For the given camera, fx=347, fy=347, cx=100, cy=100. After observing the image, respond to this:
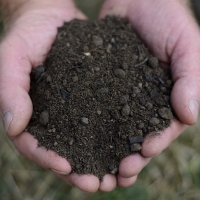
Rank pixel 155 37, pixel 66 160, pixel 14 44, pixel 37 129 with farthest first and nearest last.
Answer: pixel 155 37 < pixel 14 44 < pixel 37 129 < pixel 66 160

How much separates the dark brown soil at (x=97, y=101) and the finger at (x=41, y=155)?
31 mm

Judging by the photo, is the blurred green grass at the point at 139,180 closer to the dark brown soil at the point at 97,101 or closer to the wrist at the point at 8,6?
the dark brown soil at the point at 97,101

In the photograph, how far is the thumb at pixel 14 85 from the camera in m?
1.60

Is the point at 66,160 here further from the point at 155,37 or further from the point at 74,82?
the point at 155,37

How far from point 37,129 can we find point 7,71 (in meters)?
0.32

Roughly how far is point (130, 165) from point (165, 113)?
309 millimetres

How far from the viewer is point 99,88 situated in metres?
1.74

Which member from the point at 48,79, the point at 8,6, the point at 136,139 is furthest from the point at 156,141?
the point at 8,6

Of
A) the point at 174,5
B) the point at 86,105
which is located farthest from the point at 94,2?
the point at 86,105

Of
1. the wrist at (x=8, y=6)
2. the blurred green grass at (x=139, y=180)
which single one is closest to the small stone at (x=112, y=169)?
the blurred green grass at (x=139, y=180)

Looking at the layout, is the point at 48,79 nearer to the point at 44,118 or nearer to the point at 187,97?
the point at 44,118

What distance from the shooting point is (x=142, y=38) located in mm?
2066

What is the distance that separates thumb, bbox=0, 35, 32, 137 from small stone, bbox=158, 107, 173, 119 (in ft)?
2.07

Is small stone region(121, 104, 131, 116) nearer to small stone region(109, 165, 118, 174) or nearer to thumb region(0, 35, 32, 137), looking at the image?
small stone region(109, 165, 118, 174)
